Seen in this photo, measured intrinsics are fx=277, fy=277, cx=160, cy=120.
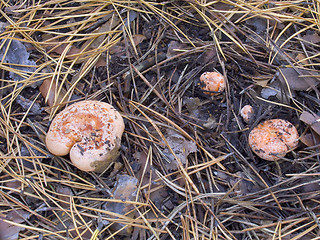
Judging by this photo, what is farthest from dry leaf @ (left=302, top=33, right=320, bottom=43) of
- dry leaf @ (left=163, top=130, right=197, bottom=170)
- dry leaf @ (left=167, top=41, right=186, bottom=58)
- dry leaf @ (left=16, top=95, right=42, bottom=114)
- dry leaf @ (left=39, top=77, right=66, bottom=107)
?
dry leaf @ (left=16, top=95, right=42, bottom=114)

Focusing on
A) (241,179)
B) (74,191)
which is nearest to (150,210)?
(74,191)

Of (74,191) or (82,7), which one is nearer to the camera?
(74,191)

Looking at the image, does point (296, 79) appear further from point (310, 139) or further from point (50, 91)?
point (50, 91)

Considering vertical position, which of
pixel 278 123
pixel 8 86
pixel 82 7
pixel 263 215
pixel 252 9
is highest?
pixel 82 7

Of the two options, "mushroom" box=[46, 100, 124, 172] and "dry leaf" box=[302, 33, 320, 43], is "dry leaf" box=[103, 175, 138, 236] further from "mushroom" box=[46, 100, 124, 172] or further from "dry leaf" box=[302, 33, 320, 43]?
"dry leaf" box=[302, 33, 320, 43]

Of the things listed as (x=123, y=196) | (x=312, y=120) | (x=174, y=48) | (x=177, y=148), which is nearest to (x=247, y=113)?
(x=312, y=120)

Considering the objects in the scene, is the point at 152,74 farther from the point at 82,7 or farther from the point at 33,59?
the point at 33,59
